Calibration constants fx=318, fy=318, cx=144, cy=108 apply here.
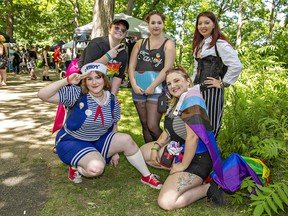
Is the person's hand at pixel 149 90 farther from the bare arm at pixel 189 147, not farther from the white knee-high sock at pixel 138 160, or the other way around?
the bare arm at pixel 189 147

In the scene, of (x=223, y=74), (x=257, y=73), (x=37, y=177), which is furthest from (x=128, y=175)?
(x=257, y=73)

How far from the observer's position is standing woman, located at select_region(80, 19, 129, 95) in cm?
419

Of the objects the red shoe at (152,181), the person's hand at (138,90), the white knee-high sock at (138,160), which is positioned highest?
the person's hand at (138,90)

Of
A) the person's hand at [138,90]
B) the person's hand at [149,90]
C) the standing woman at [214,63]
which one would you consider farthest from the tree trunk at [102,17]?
the standing woman at [214,63]

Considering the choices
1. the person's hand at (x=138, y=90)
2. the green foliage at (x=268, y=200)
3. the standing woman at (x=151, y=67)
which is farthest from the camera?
the person's hand at (x=138, y=90)

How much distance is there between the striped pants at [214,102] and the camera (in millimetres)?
3940

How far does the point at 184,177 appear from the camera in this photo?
3.49 m

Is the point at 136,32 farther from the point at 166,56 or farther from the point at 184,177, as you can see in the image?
the point at 184,177

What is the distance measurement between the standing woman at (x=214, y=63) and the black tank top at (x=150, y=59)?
497 millimetres

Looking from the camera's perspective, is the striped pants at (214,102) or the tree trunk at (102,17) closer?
the striped pants at (214,102)

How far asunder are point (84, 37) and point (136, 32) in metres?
2.91

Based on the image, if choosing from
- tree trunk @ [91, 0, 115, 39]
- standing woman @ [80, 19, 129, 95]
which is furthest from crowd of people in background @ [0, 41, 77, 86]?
standing woman @ [80, 19, 129, 95]

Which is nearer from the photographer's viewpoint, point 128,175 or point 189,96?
point 189,96

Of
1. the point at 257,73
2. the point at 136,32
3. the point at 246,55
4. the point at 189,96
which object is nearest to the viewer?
the point at 189,96
